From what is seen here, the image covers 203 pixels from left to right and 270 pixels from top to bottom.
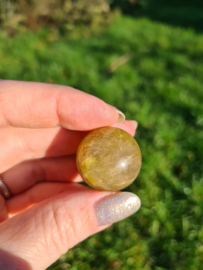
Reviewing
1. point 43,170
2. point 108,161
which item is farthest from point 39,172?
point 108,161

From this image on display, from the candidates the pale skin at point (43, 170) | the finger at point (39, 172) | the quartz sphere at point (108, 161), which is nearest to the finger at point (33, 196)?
the pale skin at point (43, 170)

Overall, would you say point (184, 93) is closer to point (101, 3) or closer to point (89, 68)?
point (89, 68)

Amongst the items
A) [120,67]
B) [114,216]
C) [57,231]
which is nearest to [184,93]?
[120,67]

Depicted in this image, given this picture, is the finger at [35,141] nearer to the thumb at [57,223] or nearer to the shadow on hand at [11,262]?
the thumb at [57,223]

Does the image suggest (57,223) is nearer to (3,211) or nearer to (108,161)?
(108,161)

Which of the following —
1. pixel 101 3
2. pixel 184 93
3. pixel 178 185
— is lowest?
pixel 178 185

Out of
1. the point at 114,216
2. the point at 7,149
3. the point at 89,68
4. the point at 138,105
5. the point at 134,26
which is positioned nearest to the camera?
the point at 114,216
